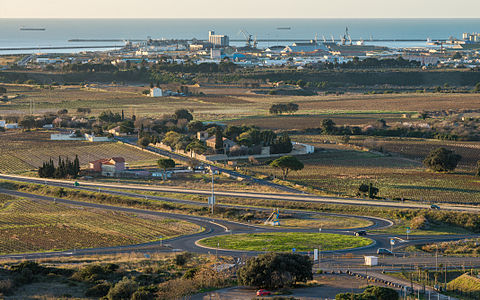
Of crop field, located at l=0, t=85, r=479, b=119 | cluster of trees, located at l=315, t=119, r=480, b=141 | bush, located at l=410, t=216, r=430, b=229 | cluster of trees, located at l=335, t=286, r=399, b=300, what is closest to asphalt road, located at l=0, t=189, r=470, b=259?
bush, located at l=410, t=216, r=430, b=229

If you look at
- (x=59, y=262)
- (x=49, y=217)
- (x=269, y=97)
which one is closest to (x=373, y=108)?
(x=269, y=97)

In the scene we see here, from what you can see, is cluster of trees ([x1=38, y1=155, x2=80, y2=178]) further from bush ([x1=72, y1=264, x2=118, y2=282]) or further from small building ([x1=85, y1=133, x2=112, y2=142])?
bush ([x1=72, y1=264, x2=118, y2=282])

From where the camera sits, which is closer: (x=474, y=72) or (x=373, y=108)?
(x=373, y=108)

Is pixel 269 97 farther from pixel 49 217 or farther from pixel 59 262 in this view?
pixel 59 262

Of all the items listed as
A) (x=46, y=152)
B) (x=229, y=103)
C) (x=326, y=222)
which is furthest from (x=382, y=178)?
(x=229, y=103)

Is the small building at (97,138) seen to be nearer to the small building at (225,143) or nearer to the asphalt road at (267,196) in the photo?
the small building at (225,143)

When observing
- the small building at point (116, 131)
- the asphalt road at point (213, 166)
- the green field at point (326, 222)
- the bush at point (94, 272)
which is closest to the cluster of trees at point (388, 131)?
the asphalt road at point (213, 166)
